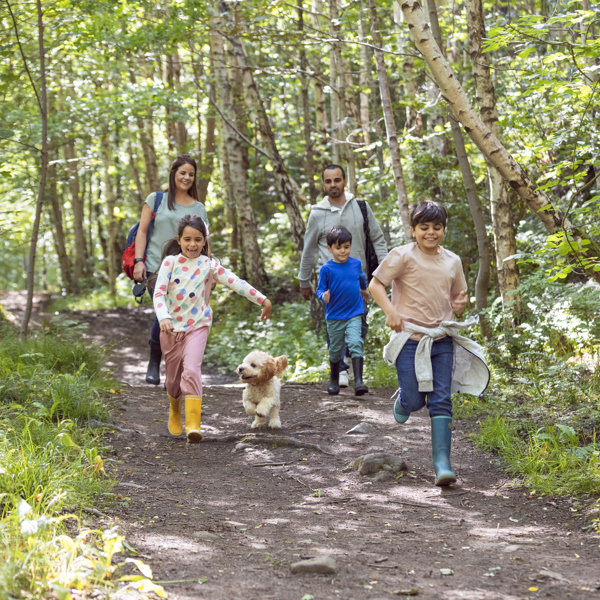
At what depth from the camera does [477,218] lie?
28.2 feet

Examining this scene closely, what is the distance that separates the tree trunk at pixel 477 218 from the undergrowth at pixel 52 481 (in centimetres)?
505

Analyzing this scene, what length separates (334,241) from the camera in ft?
24.3

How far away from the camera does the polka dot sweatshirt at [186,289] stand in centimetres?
589

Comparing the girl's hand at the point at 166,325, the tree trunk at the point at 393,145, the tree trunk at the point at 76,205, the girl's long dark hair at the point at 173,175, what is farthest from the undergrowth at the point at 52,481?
the tree trunk at the point at 76,205

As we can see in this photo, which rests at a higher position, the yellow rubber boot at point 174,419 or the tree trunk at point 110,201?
the tree trunk at point 110,201

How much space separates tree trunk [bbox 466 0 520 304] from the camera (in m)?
7.88

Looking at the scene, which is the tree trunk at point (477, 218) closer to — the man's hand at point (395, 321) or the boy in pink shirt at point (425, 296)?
the boy in pink shirt at point (425, 296)

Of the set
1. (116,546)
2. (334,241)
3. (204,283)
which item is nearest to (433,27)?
(334,241)

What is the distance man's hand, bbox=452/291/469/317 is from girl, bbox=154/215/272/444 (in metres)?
1.73

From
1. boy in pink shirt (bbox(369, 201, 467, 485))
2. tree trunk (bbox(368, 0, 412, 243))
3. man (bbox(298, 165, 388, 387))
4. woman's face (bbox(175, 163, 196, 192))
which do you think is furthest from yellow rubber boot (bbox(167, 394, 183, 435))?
tree trunk (bbox(368, 0, 412, 243))

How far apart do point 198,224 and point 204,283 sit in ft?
1.81

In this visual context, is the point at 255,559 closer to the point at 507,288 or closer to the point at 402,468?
the point at 402,468

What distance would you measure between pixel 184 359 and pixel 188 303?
53cm

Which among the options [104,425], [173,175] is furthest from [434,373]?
[173,175]
